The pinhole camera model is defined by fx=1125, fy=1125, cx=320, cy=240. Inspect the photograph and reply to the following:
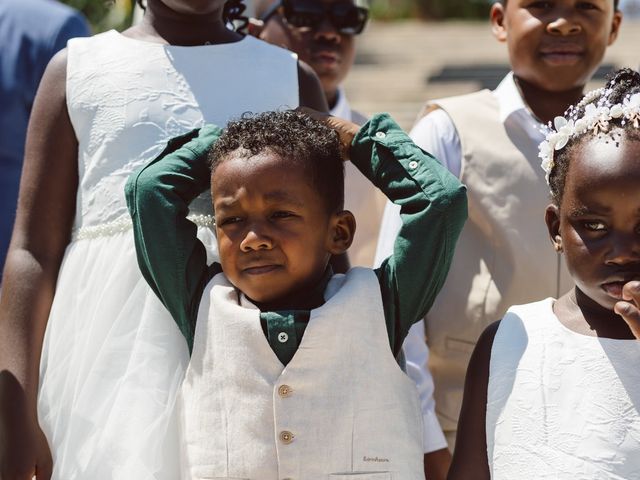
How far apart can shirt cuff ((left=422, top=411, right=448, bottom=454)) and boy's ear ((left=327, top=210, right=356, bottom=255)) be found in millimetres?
720

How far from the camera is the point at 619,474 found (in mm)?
2312

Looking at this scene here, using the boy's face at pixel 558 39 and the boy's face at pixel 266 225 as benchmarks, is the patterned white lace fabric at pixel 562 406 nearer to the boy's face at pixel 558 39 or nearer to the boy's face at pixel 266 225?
the boy's face at pixel 266 225

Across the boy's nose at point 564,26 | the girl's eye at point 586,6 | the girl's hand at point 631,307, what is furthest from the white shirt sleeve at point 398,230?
the girl's hand at point 631,307

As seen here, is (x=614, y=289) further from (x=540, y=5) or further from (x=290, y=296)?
(x=540, y=5)

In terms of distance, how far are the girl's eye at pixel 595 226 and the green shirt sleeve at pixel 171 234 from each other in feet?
2.84

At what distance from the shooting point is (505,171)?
323 cm

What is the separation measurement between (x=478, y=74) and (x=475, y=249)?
39.8 feet

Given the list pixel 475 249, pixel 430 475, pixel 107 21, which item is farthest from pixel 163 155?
pixel 107 21

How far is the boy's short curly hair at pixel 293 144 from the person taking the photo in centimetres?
259

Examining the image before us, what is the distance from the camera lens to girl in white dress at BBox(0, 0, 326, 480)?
260 cm

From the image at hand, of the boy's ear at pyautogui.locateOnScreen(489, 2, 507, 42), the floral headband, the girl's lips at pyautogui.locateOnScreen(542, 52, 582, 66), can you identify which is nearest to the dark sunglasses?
the boy's ear at pyautogui.locateOnScreen(489, 2, 507, 42)

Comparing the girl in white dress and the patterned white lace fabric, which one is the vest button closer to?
the girl in white dress

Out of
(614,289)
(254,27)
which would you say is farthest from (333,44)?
(614,289)

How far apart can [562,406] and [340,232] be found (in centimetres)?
67
